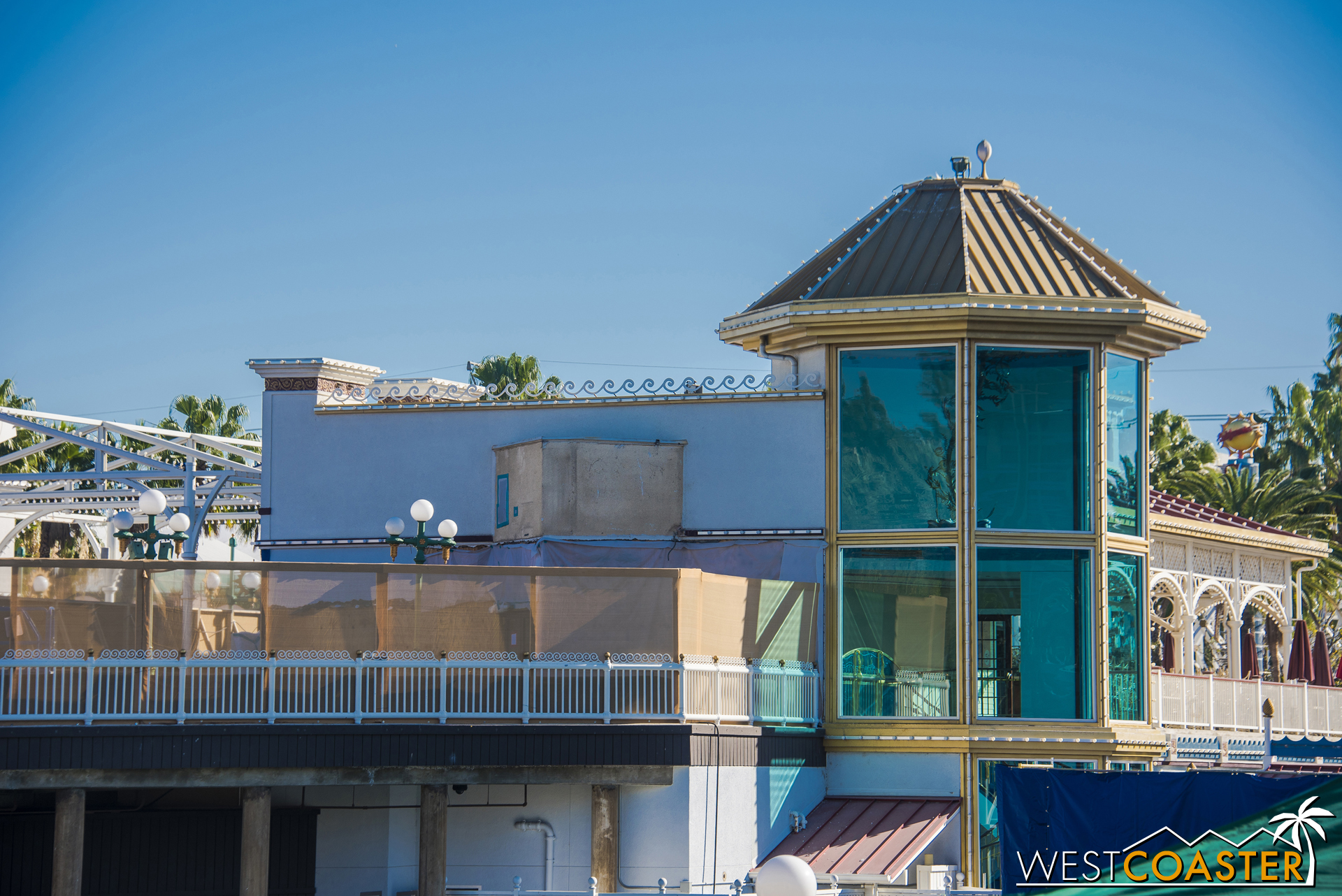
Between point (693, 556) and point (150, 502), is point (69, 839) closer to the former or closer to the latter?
point (150, 502)

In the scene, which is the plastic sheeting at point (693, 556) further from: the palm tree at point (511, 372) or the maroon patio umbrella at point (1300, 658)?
the palm tree at point (511, 372)

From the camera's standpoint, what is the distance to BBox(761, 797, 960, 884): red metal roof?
21.2 meters

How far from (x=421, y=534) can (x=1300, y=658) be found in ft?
55.3

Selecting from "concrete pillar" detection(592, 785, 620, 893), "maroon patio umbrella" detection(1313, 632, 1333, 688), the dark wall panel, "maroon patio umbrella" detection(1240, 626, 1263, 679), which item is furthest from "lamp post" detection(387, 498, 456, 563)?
"maroon patio umbrella" detection(1240, 626, 1263, 679)

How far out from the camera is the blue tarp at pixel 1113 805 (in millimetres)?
17266

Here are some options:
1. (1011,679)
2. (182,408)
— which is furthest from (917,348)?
(182,408)

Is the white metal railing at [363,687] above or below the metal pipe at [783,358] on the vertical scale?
below

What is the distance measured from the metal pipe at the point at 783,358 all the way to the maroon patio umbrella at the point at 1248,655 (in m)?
12.9

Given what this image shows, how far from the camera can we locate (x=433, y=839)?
20.0 m

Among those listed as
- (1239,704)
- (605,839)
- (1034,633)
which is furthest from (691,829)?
(1239,704)

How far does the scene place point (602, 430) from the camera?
25.1 meters

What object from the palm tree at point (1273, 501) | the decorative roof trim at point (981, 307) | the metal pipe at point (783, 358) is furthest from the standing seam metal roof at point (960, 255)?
the palm tree at point (1273, 501)

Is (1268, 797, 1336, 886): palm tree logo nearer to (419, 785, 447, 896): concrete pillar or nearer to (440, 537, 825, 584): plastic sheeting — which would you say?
(440, 537, 825, 584): plastic sheeting

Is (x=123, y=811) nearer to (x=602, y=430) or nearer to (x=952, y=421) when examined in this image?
(x=602, y=430)
